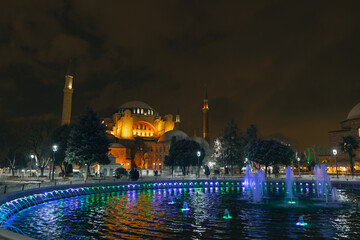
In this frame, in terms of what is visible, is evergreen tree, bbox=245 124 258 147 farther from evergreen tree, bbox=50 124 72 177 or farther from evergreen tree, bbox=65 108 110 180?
evergreen tree, bbox=50 124 72 177

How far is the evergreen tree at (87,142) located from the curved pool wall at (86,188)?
9.91m

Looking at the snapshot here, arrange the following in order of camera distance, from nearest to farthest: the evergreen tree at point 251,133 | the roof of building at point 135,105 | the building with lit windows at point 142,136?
the evergreen tree at point 251,133
the building with lit windows at point 142,136
the roof of building at point 135,105

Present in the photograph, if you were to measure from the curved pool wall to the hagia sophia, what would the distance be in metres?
27.4

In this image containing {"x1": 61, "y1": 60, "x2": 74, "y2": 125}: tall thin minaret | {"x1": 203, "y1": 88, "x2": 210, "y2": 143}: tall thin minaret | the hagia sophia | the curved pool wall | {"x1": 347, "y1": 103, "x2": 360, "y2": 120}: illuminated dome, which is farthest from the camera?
{"x1": 203, "y1": 88, "x2": 210, "y2": 143}: tall thin minaret

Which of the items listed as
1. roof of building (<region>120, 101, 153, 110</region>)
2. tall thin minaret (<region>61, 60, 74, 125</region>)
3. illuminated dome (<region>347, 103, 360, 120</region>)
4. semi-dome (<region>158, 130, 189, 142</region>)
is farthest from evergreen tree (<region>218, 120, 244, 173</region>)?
roof of building (<region>120, 101, 153, 110</region>)

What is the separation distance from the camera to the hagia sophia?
65688 mm

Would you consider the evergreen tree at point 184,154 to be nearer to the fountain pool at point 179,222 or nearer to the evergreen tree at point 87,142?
the evergreen tree at point 87,142

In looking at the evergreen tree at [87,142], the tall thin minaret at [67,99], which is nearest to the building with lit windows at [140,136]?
the tall thin minaret at [67,99]

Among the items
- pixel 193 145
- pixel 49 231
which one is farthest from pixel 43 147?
pixel 49 231

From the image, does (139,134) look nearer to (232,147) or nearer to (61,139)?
(232,147)

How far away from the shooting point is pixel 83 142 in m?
35.5

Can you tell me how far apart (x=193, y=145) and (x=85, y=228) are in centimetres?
4608

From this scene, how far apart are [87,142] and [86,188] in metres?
12.6

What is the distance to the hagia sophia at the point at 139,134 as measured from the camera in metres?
65.7
